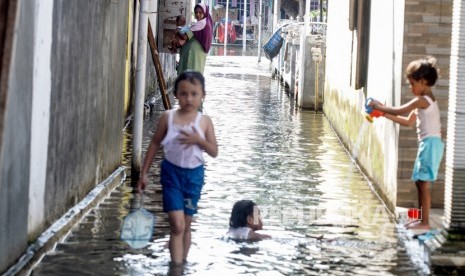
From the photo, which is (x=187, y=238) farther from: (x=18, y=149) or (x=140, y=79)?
(x=140, y=79)

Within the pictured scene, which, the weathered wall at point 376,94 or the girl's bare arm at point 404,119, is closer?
the girl's bare arm at point 404,119

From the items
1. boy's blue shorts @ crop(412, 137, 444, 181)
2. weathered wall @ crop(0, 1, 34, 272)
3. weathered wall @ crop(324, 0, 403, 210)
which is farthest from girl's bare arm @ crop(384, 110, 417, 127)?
weathered wall @ crop(0, 1, 34, 272)

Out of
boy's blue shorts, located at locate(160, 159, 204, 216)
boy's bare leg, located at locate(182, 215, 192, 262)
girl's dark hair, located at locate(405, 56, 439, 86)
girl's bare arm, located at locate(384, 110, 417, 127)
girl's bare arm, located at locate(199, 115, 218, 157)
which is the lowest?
boy's bare leg, located at locate(182, 215, 192, 262)

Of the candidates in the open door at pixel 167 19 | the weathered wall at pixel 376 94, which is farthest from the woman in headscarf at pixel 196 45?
the open door at pixel 167 19

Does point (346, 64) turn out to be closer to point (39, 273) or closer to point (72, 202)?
point (72, 202)

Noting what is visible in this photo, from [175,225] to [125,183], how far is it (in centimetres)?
463

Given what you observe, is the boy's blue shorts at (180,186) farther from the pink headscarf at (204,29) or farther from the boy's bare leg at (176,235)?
the pink headscarf at (204,29)

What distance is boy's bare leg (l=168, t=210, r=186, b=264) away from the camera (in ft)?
26.8

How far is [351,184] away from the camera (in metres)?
13.4

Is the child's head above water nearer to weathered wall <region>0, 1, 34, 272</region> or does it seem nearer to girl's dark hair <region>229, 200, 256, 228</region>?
girl's dark hair <region>229, 200, 256, 228</region>

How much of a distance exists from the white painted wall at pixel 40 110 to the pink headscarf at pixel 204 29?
7.08 metres

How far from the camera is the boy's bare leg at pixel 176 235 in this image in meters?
8.17

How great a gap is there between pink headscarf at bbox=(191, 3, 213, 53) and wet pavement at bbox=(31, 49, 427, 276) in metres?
1.50

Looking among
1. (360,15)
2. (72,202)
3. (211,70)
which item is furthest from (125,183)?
(211,70)
